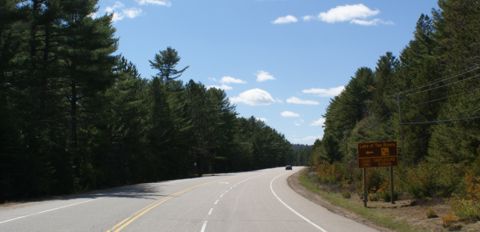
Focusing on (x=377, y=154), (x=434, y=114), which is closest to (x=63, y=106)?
(x=377, y=154)

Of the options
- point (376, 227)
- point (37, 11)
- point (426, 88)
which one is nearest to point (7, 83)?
point (37, 11)

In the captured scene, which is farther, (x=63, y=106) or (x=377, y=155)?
(x=63, y=106)

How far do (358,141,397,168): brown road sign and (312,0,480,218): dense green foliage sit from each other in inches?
56.8

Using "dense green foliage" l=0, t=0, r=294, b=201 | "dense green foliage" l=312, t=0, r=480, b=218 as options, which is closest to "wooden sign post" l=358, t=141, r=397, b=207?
"dense green foliage" l=312, t=0, r=480, b=218

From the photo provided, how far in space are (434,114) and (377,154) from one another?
2314 cm

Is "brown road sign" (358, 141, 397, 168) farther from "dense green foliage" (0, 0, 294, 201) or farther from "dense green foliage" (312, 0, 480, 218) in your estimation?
"dense green foliage" (0, 0, 294, 201)

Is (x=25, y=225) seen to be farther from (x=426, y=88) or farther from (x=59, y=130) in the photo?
(x=426, y=88)

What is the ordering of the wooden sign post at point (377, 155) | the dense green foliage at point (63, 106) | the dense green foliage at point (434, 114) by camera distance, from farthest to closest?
the dense green foliage at point (63, 106) → the wooden sign post at point (377, 155) → the dense green foliage at point (434, 114)

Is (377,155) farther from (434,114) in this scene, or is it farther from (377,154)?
(434,114)

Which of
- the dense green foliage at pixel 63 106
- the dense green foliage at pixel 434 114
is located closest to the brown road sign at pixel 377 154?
the dense green foliage at pixel 434 114

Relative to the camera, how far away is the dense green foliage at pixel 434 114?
26.0m

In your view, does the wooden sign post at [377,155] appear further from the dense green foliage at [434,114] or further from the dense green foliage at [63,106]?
the dense green foliage at [63,106]

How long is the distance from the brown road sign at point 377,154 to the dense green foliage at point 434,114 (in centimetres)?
144

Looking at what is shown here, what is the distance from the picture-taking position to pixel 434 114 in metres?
48.1
